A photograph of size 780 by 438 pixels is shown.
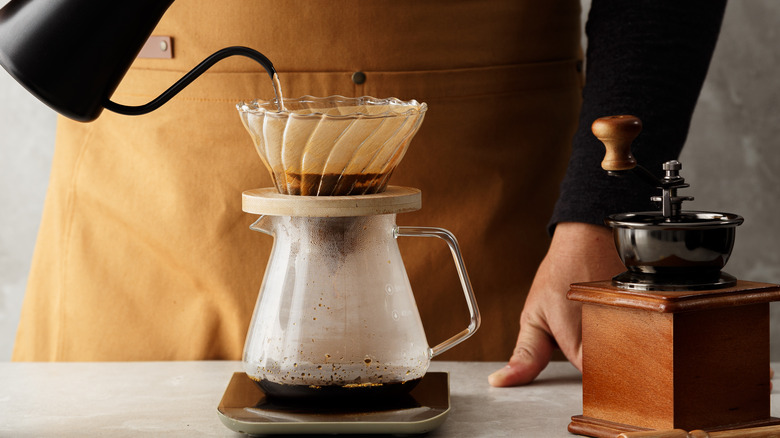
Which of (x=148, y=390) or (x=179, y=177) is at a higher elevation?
(x=179, y=177)

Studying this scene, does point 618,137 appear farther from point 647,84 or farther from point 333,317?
point 647,84

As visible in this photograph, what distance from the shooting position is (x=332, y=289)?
670mm

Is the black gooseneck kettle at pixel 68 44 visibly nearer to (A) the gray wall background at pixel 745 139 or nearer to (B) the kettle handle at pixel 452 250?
(B) the kettle handle at pixel 452 250

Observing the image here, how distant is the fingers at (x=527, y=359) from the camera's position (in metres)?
0.85

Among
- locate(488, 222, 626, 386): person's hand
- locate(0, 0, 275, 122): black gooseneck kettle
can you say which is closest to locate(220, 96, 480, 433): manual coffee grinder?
locate(0, 0, 275, 122): black gooseneck kettle

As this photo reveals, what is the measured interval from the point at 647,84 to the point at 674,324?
0.46 metres

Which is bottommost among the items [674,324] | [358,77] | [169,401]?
[169,401]

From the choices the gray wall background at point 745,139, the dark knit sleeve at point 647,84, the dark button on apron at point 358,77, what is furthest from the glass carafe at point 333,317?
the gray wall background at point 745,139

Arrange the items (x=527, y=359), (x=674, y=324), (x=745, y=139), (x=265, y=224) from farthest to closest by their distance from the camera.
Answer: (x=745, y=139), (x=527, y=359), (x=265, y=224), (x=674, y=324)

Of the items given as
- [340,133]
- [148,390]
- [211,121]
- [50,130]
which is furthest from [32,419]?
[50,130]

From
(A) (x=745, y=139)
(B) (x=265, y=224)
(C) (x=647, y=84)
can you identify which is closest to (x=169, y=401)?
(B) (x=265, y=224)

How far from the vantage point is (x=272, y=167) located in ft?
2.25

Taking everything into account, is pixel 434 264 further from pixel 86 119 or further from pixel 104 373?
pixel 86 119

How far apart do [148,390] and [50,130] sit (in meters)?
1.12
